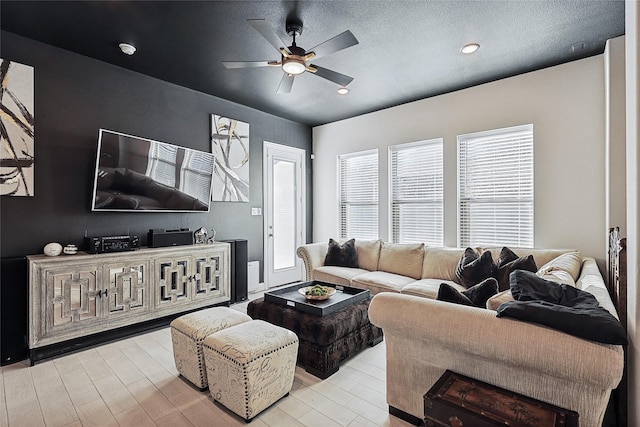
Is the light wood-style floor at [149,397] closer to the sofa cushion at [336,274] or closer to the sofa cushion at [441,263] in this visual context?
the sofa cushion at [336,274]

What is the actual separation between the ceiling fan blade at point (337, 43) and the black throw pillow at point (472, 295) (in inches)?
73.0

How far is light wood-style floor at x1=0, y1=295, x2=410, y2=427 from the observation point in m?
2.01

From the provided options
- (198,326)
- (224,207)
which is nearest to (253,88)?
(224,207)

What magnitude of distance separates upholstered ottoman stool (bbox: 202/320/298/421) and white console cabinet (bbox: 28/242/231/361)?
1.58 metres

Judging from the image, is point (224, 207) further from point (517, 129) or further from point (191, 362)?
point (517, 129)

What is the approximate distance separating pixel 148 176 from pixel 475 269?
A: 3.76 m

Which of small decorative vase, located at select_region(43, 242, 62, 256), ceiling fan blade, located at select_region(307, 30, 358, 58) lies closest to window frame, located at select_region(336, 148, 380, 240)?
ceiling fan blade, located at select_region(307, 30, 358, 58)

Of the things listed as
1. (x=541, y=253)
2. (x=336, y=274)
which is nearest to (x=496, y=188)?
(x=541, y=253)

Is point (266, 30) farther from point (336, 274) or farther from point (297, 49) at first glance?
point (336, 274)

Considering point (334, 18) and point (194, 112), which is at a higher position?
point (334, 18)

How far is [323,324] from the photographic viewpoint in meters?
2.52

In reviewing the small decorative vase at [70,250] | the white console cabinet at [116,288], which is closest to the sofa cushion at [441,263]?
the white console cabinet at [116,288]

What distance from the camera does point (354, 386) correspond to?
7.90ft

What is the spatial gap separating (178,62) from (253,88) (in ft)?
3.26
